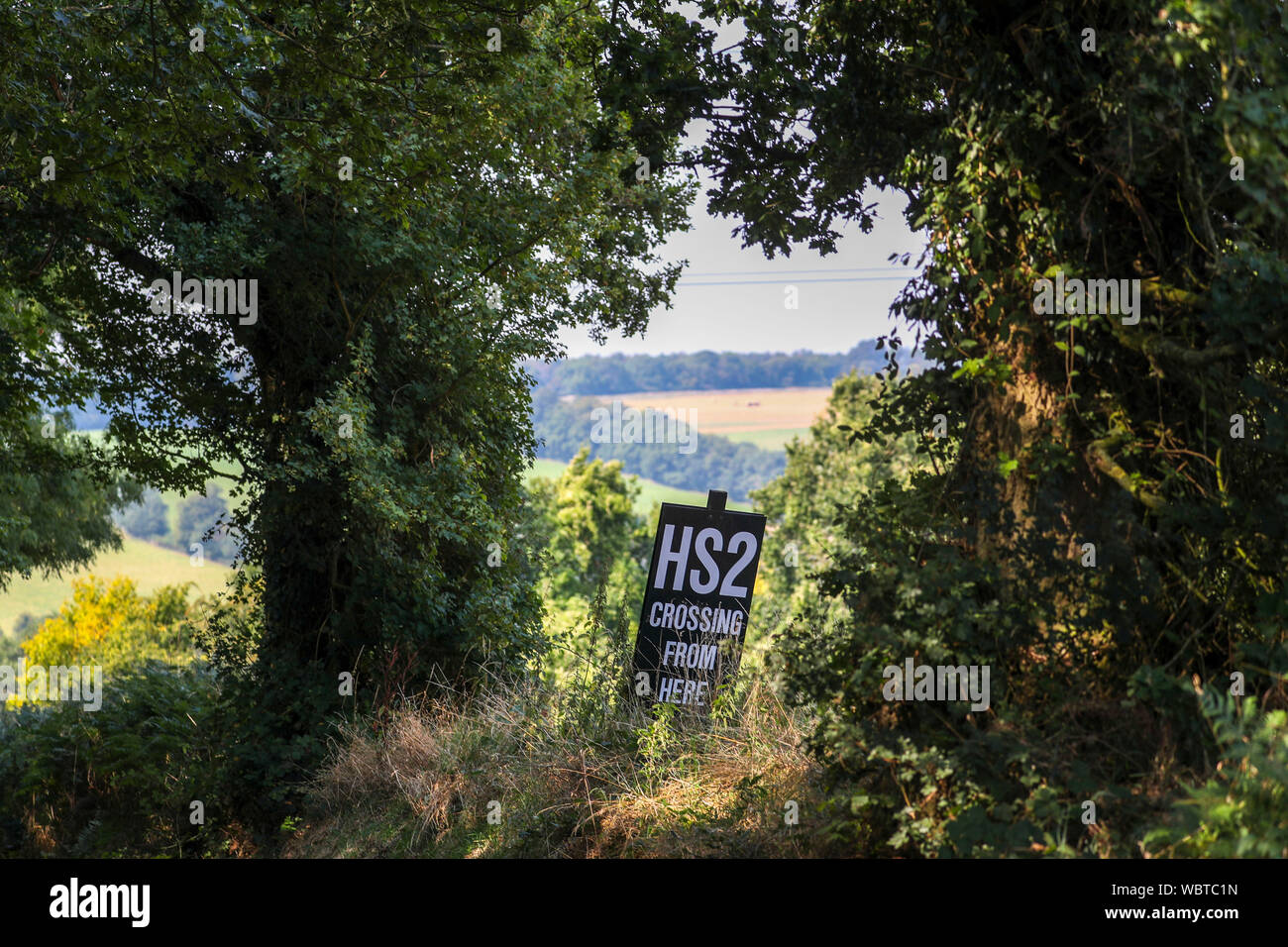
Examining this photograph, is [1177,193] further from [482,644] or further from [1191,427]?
[482,644]

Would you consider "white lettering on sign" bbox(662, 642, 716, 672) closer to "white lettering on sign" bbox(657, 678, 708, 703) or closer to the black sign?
the black sign

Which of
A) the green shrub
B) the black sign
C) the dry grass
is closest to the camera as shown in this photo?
the green shrub

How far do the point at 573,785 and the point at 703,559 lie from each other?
3.08 m

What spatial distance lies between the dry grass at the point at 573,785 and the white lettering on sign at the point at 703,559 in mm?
1603

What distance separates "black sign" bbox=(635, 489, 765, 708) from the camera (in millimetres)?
8789

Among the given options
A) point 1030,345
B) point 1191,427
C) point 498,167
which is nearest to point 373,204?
point 498,167

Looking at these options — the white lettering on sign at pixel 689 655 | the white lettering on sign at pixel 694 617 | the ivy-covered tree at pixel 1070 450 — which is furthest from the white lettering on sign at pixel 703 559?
the ivy-covered tree at pixel 1070 450

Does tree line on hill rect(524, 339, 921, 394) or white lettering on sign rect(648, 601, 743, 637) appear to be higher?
tree line on hill rect(524, 339, 921, 394)

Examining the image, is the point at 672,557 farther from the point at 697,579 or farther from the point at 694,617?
the point at 694,617

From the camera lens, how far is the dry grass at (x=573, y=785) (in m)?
5.65

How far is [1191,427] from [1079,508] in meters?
0.60

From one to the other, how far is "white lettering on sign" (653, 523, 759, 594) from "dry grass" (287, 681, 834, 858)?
1603 mm

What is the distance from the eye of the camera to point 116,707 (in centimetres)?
1329

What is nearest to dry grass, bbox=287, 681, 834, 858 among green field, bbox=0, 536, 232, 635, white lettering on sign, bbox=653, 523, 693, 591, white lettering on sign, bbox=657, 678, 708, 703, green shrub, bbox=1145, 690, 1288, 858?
white lettering on sign, bbox=657, 678, 708, 703
